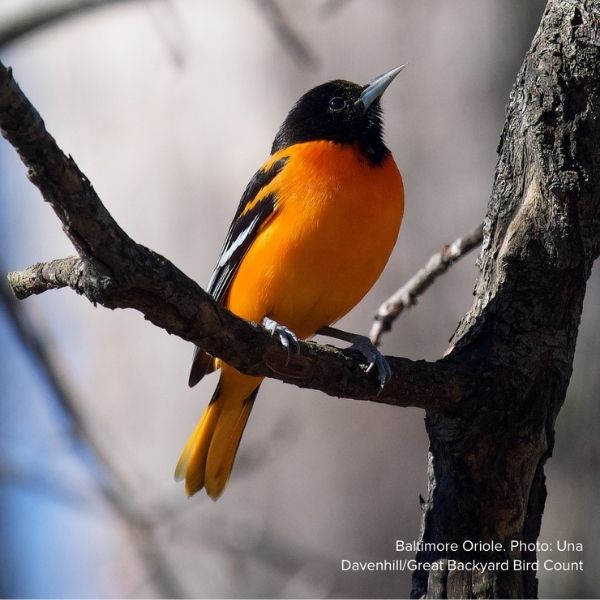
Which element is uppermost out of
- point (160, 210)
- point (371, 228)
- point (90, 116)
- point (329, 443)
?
point (90, 116)

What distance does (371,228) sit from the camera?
13.4 feet

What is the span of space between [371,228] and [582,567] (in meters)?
2.34

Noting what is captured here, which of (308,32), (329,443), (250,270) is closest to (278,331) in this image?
(250,270)

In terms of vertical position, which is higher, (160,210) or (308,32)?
(308,32)

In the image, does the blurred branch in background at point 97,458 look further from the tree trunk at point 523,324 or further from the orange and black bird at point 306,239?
the tree trunk at point 523,324

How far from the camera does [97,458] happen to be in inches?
213

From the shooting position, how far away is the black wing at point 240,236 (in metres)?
4.31

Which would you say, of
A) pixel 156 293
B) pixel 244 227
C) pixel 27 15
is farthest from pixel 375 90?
pixel 156 293

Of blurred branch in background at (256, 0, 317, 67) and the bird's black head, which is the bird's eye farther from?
blurred branch in background at (256, 0, 317, 67)

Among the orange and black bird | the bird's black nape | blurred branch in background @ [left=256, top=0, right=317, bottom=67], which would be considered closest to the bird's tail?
the orange and black bird

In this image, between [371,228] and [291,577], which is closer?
[371,228]

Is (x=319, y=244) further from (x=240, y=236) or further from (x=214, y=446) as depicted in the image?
(x=214, y=446)

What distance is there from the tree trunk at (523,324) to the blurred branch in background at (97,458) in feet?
8.49

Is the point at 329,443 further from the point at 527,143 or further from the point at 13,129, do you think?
the point at 13,129
